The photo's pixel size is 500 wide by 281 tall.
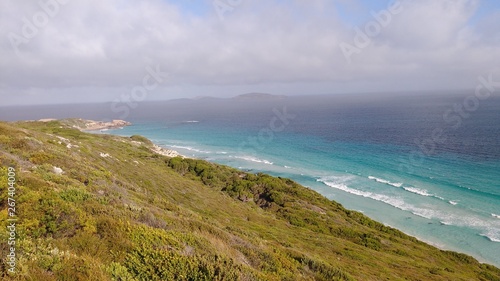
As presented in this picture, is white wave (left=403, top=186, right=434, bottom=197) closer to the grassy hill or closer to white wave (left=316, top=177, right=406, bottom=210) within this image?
white wave (left=316, top=177, right=406, bottom=210)

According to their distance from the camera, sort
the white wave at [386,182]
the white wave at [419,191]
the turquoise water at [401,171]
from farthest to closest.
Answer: the white wave at [386,182]
the white wave at [419,191]
the turquoise water at [401,171]

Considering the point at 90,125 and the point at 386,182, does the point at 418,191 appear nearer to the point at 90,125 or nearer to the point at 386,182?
the point at 386,182

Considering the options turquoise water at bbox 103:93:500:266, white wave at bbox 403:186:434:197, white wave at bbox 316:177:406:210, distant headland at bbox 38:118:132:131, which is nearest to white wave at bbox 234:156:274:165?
turquoise water at bbox 103:93:500:266

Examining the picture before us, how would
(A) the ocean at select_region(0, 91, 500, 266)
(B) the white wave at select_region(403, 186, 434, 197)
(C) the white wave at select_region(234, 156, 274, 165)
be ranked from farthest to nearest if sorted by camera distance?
(C) the white wave at select_region(234, 156, 274, 165) → (B) the white wave at select_region(403, 186, 434, 197) → (A) the ocean at select_region(0, 91, 500, 266)

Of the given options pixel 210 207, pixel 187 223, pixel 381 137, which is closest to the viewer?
pixel 187 223

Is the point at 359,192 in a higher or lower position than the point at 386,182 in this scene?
lower

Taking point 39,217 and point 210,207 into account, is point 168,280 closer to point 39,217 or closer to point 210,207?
point 39,217

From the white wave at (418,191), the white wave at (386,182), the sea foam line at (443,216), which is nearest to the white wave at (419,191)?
the white wave at (418,191)

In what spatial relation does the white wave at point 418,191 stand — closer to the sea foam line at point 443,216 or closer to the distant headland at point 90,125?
the sea foam line at point 443,216

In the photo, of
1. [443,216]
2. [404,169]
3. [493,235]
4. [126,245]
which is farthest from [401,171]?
[126,245]

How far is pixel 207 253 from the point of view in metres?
8.51

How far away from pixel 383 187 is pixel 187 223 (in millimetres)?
48320

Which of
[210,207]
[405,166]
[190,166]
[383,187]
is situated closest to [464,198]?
[383,187]

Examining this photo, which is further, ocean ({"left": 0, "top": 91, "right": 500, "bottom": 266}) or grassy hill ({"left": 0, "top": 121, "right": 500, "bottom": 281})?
ocean ({"left": 0, "top": 91, "right": 500, "bottom": 266})
